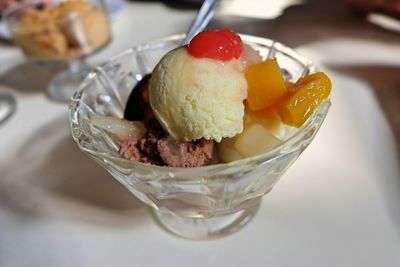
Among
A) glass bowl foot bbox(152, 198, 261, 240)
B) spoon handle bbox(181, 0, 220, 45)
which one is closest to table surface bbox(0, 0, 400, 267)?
glass bowl foot bbox(152, 198, 261, 240)

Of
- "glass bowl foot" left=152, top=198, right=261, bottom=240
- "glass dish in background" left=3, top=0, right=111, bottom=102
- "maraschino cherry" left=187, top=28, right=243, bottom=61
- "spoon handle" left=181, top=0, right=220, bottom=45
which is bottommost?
"glass bowl foot" left=152, top=198, right=261, bottom=240

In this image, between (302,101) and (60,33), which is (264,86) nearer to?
(302,101)

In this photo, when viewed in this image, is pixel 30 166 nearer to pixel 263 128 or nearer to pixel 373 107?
pixel 263 128

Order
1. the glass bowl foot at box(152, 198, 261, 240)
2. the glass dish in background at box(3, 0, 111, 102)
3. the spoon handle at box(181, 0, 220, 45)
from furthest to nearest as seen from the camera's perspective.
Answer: the glass dish in background at box(3, 0, 111, 102)
the spoon handle at box(181, 0, 220, 45)
the glass bowl foot at box(152, 198, 261, 240)

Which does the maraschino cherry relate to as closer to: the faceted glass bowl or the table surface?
the faceted glass bowl

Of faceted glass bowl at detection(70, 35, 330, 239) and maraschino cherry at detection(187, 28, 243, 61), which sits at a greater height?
maraschino cherry at detection(187, 28, 243, 61)

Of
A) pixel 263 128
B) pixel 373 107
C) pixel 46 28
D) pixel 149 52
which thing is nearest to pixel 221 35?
pixel 263 128

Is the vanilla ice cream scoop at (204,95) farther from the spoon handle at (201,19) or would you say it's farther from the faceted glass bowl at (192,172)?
the spoon handle at (201,19)

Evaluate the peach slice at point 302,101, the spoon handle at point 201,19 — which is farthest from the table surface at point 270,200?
the spoon handle at point 201,19

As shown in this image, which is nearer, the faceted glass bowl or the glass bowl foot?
the faceted glass bowl
